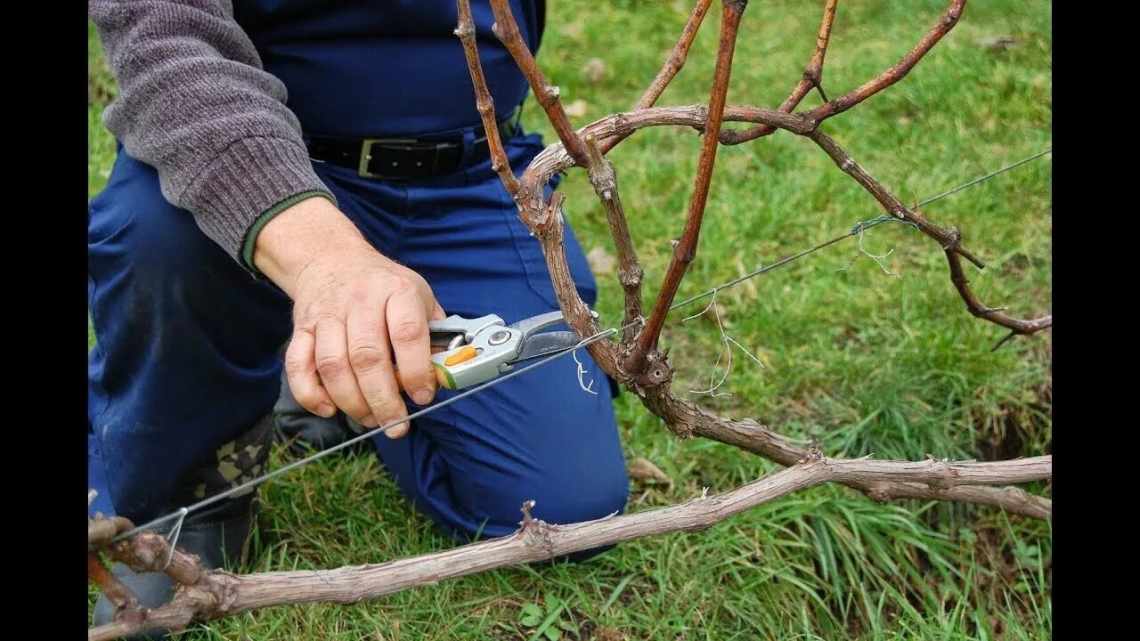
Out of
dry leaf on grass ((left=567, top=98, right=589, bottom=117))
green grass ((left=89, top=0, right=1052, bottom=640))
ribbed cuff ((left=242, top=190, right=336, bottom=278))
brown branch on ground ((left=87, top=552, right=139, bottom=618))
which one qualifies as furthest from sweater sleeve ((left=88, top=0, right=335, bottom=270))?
dry leaf on grass ((left=567, top=98, right=589, bottom=117))

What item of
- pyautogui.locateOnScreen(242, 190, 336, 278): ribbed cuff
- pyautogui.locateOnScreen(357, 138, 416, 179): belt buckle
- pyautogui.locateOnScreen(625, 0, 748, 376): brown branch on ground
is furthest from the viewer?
pyautogui.locateOnScreen(357, 138, 416, 179): belt buckle

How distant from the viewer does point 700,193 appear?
960 millimetres

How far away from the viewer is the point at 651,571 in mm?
1664

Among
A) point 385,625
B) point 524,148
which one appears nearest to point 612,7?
point 524,148

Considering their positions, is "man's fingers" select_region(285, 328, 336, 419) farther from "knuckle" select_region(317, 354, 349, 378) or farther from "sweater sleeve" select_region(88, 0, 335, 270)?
"sweater sleeve" select_region(88, 0, 335, 270)

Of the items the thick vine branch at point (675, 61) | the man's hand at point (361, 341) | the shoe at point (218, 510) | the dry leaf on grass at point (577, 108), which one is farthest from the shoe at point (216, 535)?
the dry leaf on grass at point (577, 108)

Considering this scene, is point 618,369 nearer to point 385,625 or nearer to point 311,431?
point 385,625

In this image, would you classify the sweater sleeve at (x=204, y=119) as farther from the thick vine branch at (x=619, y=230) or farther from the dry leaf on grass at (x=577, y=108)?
the dry leaf on grass at (x=577, y=108)

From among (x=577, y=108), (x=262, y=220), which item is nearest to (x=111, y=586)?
(x=262, y=220)

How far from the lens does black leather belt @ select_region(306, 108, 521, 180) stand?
69.1 inches

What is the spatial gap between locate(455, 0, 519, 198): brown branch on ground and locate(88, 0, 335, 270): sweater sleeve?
377 mm

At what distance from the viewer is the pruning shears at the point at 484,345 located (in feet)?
3.59

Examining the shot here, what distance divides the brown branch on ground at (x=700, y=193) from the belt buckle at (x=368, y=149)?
78cm
